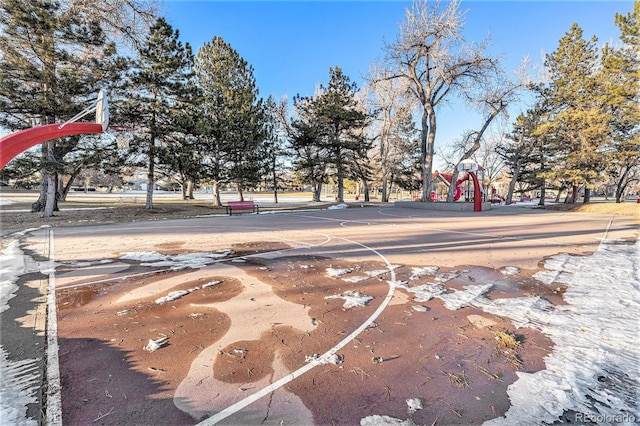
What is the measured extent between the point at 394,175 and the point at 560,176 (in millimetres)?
16685

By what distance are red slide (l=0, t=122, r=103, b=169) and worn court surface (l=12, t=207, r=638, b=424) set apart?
221cm

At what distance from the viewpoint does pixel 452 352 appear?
9.69 ft

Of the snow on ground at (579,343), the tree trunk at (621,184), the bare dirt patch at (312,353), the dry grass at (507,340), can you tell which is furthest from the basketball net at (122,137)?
the tree trunk at (621,184)

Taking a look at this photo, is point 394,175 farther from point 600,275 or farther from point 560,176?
point 600,275

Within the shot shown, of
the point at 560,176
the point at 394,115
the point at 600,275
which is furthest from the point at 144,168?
the point at 560,176

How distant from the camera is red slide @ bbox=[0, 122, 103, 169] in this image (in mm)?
3760

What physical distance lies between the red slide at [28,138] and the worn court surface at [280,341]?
7.26 ft

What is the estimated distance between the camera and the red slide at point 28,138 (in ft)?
12.3

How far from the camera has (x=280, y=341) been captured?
10.3 ft

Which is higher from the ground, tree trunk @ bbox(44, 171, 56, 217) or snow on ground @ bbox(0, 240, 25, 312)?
tree trunk @ bbox(44, 171, 56, 217)

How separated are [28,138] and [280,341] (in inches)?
188

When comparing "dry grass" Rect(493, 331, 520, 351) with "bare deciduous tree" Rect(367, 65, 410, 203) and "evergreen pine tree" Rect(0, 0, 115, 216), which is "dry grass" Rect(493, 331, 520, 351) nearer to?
"evergreen pine tree" Rect(0, 0, 115, 216)

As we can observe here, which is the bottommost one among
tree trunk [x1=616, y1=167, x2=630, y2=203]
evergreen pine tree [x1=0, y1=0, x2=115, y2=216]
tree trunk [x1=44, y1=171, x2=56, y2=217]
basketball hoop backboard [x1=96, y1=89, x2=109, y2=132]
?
tree trunk [x1=44, y1=171, x2=56, y2=217]

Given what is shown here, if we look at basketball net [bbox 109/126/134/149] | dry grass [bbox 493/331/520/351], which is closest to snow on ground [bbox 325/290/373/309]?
dry grass [bbox 493/331/520/351]
